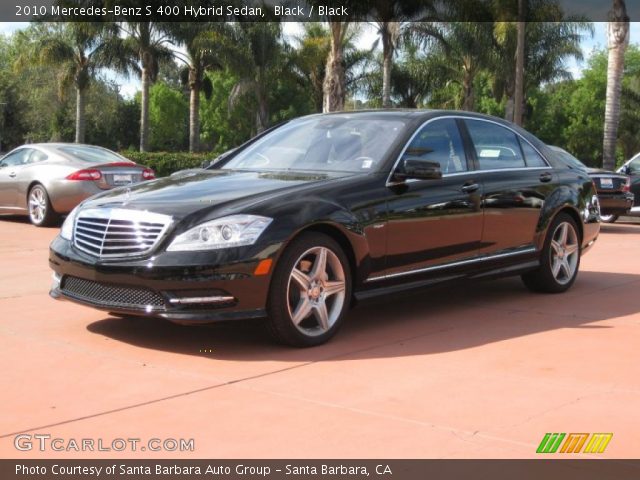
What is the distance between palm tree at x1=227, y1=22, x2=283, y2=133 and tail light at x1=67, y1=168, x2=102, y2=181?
28.1 m

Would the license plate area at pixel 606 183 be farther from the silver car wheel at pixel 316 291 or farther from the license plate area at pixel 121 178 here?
the silver car wheel at pixel 316 291

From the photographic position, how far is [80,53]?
40.9 m

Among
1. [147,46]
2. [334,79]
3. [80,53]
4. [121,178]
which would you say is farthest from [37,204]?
[80,53]

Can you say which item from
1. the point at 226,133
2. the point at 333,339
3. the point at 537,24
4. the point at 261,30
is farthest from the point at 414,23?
the point at 226,133

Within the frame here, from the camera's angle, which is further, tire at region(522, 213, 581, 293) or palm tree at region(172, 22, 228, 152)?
palm tree at region(172, 22, 228, 152)

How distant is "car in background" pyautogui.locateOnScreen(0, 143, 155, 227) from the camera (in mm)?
13844

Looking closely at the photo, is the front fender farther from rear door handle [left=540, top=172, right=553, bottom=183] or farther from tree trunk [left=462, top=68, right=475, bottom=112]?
tree trunk [left=462, top=68, right=475, bottom=112]

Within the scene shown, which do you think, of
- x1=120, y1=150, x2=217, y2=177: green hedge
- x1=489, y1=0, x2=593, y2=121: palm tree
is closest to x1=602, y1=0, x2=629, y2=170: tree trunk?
x1=489, y1=0, x2=593, y2=121: palm tree

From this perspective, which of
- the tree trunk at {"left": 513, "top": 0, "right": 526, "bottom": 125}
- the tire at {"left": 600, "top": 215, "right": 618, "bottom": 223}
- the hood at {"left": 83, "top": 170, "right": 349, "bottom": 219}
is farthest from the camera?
the tree trunk at {"left": 513, "top": 0, "right": 526, "bottom": 125}

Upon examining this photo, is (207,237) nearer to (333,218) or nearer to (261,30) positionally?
(333,218)

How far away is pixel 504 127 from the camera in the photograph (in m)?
7.81

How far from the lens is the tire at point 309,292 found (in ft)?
18.4

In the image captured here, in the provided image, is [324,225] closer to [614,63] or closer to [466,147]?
[466,147]
